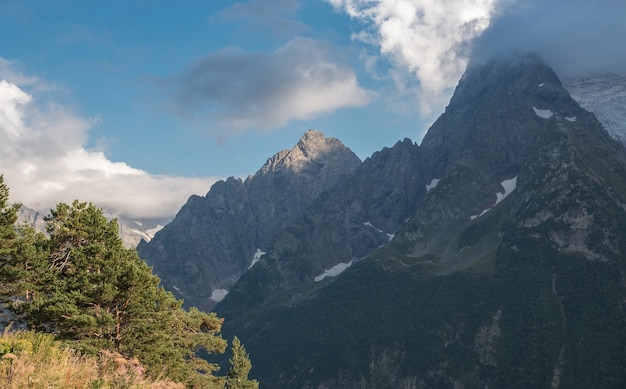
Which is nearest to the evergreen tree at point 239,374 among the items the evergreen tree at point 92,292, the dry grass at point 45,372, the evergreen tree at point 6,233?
the evergreen tree at point 92,292

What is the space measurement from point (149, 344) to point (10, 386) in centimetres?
2149

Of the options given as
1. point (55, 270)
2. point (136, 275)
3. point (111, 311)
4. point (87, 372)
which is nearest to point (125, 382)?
point (87, 372)

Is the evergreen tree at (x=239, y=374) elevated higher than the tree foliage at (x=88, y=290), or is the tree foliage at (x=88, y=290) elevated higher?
the tree foliage at (x=88, y=290)

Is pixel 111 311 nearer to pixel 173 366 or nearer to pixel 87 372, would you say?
pixel 173 366

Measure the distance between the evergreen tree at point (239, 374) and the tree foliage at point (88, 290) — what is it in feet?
54.1

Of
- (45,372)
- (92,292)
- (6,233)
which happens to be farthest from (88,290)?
(45,372)

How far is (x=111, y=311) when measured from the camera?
3806 cm

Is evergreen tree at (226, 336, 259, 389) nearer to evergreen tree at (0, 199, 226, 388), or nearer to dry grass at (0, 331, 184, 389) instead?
evergreen tree at (0, 199, 226, 388)

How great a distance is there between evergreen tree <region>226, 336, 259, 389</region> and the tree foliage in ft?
54.1

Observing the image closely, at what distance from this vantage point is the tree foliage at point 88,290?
3544 centimetres

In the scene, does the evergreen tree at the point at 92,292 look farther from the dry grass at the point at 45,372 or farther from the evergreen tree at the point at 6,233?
the dry grass at the point at 45,372

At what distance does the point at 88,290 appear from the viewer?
36250 millimetres

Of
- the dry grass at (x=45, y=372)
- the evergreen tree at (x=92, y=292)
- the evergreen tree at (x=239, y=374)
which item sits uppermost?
the evergreen tree at (x=92, y=292)

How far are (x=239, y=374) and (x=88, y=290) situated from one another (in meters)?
31.2
